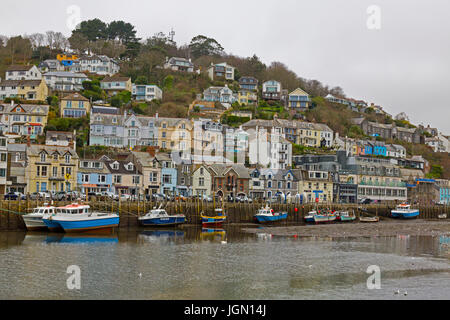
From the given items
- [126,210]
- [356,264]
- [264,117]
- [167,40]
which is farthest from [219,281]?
[167,40]

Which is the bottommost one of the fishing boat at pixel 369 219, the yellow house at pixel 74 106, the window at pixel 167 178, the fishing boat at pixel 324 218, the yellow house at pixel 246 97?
the fishing boat at pixel 369 219

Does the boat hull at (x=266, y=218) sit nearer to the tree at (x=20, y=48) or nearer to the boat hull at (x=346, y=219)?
the boat hull at (x=346, y=219)

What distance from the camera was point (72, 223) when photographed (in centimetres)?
5050

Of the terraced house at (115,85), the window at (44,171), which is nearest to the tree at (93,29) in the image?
the terraced house at (115,85)

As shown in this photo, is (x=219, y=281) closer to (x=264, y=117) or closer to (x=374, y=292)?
(x=374, y=292)

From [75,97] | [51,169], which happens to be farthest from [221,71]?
[51,169]

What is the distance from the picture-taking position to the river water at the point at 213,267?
1103 inches

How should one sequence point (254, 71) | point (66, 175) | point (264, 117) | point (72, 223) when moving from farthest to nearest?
point (254, 71) < point (264, 117) < point (66, 175) < point (72, 223)

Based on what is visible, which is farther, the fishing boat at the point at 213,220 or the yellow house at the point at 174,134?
the yellow house at the point at 174,134

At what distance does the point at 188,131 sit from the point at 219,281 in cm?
6200

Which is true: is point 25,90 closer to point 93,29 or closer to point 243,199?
point 93,29

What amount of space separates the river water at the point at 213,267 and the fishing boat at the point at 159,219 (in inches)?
211

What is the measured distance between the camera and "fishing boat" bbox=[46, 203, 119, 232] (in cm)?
5041

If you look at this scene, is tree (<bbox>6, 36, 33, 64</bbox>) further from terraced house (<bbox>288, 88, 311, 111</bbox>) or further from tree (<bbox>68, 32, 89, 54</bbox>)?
terraced house (<bbox>288, 88, 311, 111</bbox>)
